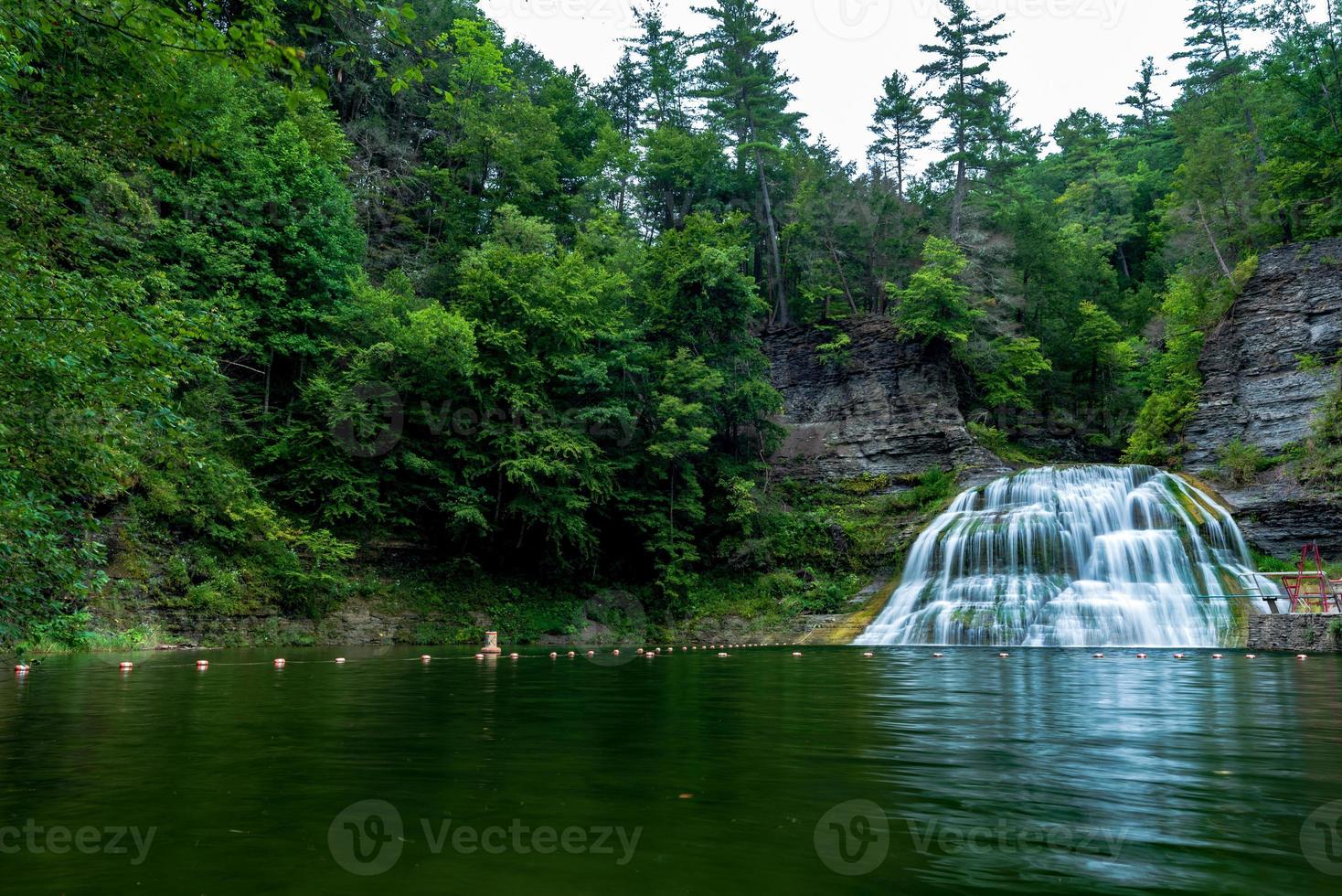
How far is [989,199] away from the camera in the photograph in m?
40.0

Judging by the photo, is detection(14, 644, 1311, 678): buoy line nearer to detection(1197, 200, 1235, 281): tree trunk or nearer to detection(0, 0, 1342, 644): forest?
detection(0, 0, 1342, 644): forest

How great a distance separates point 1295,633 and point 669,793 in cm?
1676

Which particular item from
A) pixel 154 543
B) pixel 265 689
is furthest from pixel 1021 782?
pixel 154 543

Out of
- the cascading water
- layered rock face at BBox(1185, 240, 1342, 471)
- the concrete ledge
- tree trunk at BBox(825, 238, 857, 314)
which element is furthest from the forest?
the concrete ledge

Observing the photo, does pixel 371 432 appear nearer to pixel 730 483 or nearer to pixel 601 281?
pixel 601 281

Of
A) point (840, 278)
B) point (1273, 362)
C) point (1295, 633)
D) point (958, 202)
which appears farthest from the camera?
point (958, 202)

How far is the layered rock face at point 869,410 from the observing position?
101ft

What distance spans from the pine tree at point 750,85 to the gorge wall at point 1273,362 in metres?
18.1

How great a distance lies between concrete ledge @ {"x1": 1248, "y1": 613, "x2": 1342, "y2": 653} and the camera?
48.5 ft

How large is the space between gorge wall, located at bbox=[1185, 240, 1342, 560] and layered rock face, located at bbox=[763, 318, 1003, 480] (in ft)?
23.5

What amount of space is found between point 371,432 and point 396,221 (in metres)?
14.6

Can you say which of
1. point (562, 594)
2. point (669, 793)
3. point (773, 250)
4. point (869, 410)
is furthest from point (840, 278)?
point (669, 793)

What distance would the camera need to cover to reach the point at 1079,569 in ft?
70.1

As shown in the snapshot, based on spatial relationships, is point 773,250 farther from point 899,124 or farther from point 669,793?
point 669,793
